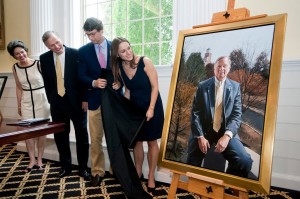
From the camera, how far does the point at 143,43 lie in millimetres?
3889

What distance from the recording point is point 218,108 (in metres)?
1.75

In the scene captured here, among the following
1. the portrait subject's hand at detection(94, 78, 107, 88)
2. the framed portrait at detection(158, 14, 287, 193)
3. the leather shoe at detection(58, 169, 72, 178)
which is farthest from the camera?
the leather shoe at detection(58, 169, 72, 178)

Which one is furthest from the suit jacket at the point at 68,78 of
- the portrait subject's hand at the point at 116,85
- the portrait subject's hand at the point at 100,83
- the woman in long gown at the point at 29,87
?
the portrait subject's hand at the point at 116,85

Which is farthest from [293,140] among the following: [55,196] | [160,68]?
[55,196]

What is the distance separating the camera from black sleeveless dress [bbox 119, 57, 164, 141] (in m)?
2.47

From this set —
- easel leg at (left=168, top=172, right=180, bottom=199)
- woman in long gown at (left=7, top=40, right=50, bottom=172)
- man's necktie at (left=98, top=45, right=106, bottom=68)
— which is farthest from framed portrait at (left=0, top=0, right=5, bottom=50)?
easel leg at (left=168, top=172, right=180, bottom=199)

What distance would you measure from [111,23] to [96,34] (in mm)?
1630

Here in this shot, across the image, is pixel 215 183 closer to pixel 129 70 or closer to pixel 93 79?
pixel 129 70

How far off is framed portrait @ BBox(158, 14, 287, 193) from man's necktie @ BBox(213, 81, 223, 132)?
1.3 inches

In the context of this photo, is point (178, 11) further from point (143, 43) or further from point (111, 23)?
point (111, 23)

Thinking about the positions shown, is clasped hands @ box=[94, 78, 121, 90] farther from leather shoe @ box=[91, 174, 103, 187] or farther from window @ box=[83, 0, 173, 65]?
window @ box=[83, 0, 173, 65]

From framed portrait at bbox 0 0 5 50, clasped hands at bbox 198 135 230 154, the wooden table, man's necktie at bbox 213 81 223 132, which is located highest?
framed portrait at bbox 0 0 5 50

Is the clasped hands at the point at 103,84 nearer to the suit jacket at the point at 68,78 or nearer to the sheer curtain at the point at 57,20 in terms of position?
the suit jacket at the point at 68,78

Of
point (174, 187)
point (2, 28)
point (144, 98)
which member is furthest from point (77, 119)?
point (2, 28)
